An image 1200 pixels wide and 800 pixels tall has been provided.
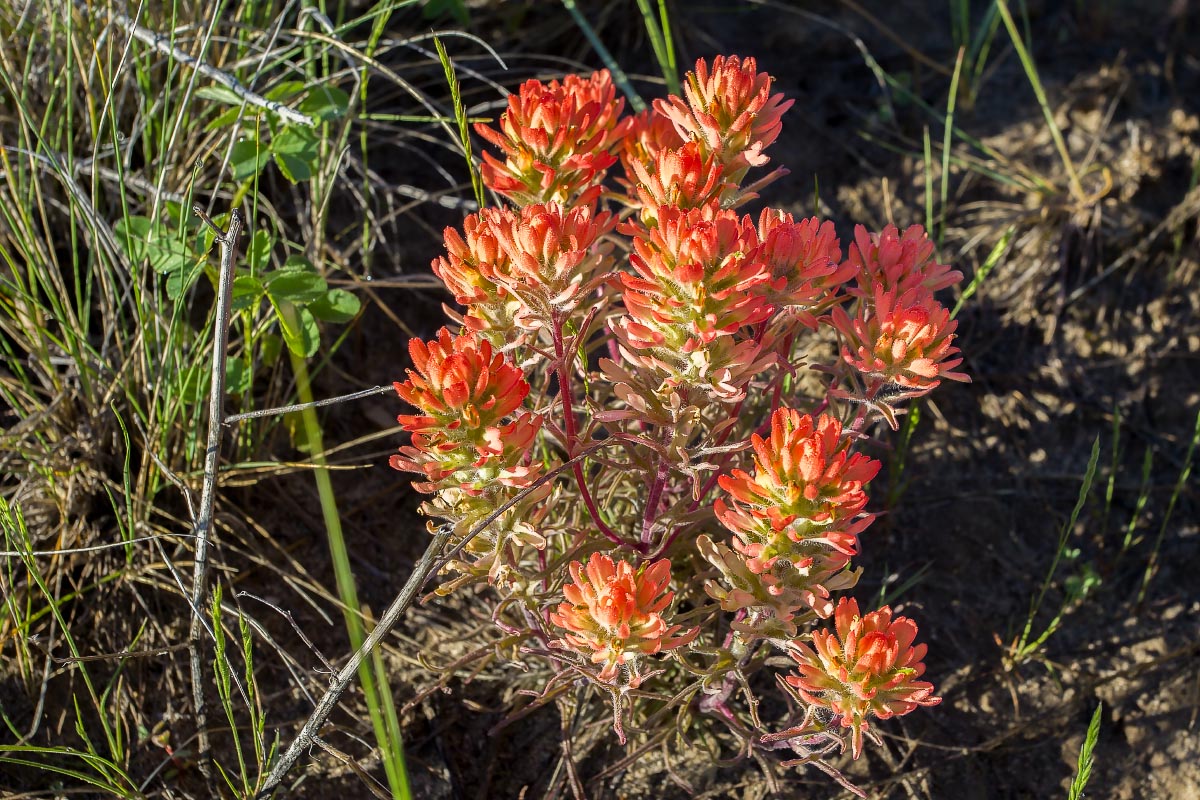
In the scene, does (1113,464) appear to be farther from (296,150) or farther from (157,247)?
(157,247)

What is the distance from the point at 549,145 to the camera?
5.12 feet

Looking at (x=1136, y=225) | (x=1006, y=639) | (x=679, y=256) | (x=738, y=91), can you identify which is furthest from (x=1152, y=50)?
(x=679, y=256)

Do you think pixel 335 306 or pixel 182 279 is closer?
pixel 182 279

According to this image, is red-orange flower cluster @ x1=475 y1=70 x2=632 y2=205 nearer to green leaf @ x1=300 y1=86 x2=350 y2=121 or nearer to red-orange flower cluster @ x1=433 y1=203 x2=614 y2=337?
red-orange flower cluster @ x1=433 y1=203 x2=614 y2=337

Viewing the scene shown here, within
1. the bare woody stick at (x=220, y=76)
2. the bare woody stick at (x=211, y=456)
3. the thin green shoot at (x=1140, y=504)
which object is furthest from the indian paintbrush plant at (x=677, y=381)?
the thin green shoot at (x=1140, y=504)

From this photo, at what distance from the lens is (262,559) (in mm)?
1958

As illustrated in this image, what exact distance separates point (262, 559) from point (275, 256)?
0.72 metres

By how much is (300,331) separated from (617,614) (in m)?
0.92

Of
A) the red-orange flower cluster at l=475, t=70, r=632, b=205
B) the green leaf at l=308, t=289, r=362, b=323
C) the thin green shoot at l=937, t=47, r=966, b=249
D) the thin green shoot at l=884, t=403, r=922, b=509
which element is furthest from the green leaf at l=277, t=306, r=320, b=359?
the thin green shoot at l=937, t=47, r=966, b=249

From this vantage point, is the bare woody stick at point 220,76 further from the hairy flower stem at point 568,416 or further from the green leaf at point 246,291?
the hairy flower stem at point 568,416

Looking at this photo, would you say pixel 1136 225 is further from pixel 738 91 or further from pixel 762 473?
pixel 762 473

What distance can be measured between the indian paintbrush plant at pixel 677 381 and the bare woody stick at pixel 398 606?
0.9 inches

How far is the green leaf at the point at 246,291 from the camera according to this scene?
184cm

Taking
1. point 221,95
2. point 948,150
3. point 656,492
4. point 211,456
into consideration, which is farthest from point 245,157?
point 948,150
